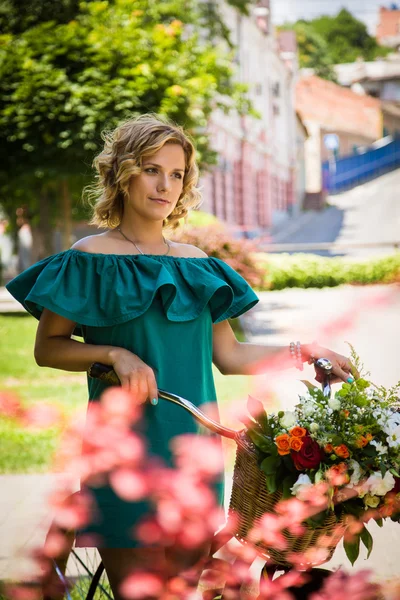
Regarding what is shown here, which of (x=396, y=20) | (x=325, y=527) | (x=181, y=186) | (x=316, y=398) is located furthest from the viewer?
(x=396, y=20)

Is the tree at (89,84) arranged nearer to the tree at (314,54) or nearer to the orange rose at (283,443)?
the orange rose at (283,443)

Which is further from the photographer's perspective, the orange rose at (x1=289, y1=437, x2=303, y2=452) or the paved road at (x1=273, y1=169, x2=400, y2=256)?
the paved road at (x1=273, y1=169, x2=400, y2=256)

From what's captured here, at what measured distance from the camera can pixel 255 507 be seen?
1749mm

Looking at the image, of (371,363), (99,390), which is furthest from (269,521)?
(371,363)

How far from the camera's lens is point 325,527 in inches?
66.2

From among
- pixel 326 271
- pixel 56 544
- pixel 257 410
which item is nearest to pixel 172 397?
pixel 257 410

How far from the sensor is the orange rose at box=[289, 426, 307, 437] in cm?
171

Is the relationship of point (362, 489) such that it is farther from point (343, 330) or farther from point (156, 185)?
point (343, 330)

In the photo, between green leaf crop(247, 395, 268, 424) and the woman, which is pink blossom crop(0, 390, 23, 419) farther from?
green leaf crop(247, 395, 268, 424)

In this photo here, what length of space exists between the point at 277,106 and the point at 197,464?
35.4 meters

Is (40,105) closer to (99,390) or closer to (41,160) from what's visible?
Answer: (41,160)

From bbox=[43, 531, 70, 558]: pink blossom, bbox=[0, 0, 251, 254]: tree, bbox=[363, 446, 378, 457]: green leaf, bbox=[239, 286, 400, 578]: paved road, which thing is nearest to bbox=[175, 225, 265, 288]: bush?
bbox=[239, 286, 400, 578]: paved road

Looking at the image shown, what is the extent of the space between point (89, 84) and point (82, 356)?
10.9 metres

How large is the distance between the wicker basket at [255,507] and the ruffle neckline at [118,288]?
48cm
